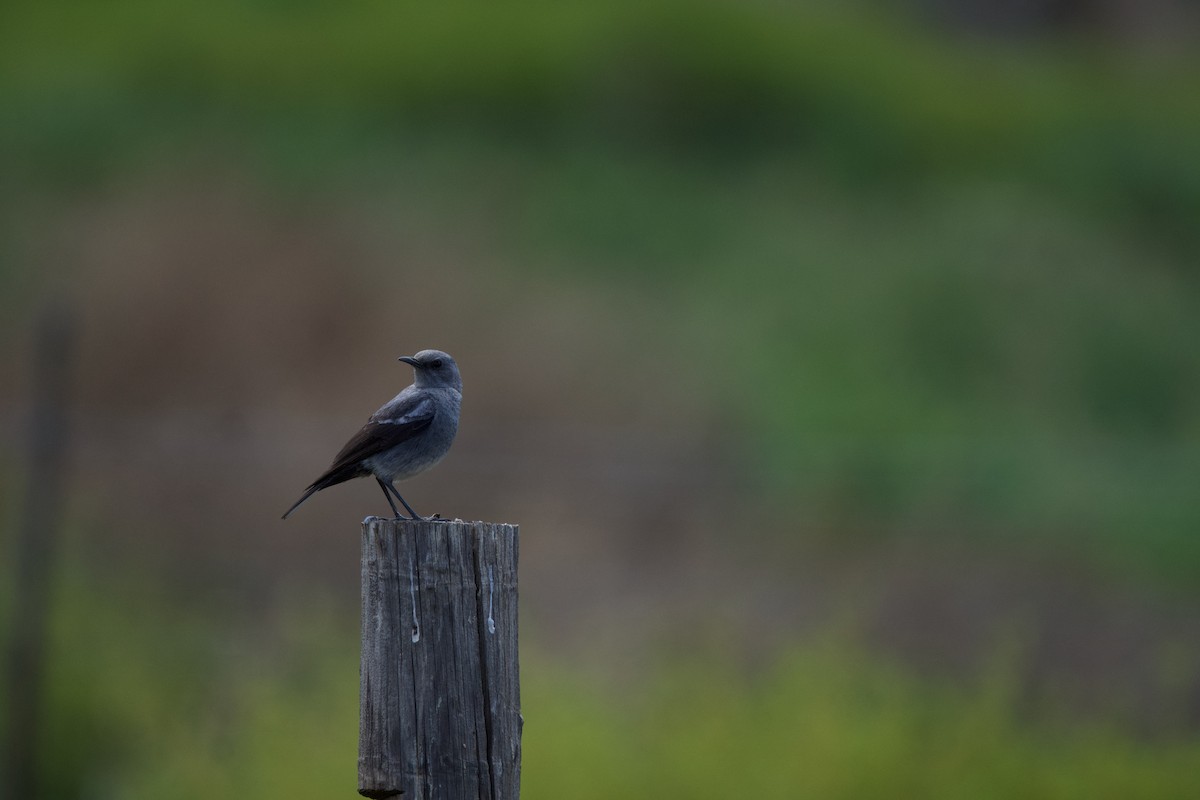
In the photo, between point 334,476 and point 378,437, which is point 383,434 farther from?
point 334,476

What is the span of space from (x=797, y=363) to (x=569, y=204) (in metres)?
5.55

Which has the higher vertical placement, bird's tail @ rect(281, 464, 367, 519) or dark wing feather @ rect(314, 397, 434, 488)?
dark wing feather @ rect(314, 397, 434, 488)

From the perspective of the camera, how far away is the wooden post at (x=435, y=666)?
4336 millimetres

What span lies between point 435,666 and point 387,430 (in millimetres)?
1899

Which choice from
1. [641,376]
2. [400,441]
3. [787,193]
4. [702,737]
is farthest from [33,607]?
[787,193]

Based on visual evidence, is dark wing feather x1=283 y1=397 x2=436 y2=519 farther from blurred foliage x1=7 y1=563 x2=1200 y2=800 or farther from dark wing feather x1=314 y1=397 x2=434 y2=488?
blurred foliage x1=7 y1=563 x2=1200 y2=800

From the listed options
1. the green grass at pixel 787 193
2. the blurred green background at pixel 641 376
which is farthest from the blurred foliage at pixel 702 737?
the green grass at pixel 787 193

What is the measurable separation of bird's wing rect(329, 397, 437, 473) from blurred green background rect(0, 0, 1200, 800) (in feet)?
11.1

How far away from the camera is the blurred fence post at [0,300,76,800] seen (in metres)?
10.2

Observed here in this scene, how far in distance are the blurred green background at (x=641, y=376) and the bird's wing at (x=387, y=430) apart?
3391 mm

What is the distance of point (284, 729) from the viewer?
9.13 m

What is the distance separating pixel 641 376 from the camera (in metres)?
19.6

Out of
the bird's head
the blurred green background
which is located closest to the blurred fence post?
the blurred green background

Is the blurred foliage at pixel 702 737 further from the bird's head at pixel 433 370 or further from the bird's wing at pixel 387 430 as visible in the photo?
the bird's wing at pixel 387 430
